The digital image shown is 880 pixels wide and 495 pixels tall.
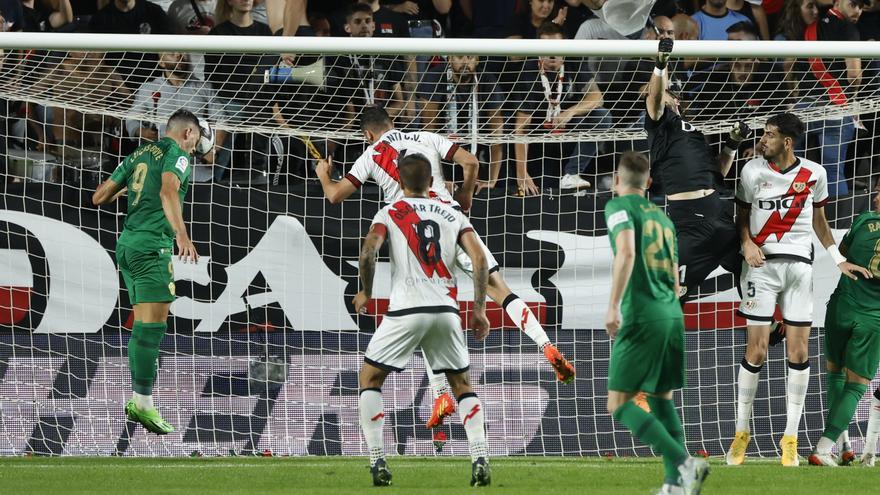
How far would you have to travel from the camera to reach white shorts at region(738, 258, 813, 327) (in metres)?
9.47

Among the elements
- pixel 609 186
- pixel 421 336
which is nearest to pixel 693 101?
pixel 609 186

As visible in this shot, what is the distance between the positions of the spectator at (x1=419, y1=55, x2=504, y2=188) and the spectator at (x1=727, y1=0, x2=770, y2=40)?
3537 mm

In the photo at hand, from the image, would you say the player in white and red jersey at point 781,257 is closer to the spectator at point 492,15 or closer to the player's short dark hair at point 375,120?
the player's short dark hair at point 375,120

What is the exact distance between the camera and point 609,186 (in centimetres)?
1179

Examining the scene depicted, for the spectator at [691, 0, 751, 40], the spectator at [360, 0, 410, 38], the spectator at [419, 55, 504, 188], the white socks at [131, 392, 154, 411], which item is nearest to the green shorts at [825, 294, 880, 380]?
the spectator at [419, 55, 504, 188]

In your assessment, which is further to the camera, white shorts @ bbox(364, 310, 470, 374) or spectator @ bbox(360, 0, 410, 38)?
spectator @ bbox(360, 0, 410, 38)

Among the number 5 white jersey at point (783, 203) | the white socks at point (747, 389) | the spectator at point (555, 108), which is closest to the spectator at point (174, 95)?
the spectator at point (555, 108)

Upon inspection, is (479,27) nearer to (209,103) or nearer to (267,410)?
(209,103)

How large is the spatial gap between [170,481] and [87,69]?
14.3 ft

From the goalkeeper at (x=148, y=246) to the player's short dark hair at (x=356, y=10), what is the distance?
3.40 metres

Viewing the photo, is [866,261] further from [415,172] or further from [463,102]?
[415,172]

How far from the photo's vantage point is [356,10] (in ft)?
41.2

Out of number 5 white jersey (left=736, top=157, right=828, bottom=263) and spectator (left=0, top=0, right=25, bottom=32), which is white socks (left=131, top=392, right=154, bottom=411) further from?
number 5 white jersey (left=736, top=157, right=828, bottom=263)

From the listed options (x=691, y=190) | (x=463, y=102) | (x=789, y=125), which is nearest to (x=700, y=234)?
(x=691, y=190)
